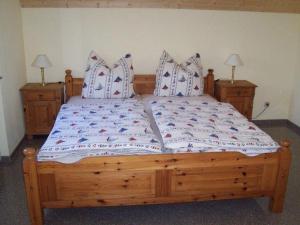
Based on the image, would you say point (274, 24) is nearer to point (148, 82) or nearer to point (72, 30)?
point (148, 82)

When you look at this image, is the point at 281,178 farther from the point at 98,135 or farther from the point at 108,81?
the point at 108,81

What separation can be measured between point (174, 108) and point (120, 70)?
887 mm

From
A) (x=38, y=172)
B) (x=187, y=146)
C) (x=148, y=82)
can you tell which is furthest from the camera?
(x=148, y=82)

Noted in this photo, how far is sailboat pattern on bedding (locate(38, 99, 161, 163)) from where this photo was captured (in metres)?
2.24

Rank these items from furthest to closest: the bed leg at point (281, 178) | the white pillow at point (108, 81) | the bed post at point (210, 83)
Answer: the bed post at point (210, 83)
the white pillow at point (108, 81)
the bed leg at point (281, 178)

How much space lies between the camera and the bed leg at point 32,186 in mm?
2142

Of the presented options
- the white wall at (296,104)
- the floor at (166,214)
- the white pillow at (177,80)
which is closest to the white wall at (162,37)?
the white wall at (296,104)

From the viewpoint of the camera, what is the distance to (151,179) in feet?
7.55

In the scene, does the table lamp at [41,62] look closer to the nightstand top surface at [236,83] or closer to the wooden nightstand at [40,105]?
the wooden nightstand at [40,105]

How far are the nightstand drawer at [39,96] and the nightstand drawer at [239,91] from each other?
216cm

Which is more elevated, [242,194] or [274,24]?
[274,24]

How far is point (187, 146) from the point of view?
234cm

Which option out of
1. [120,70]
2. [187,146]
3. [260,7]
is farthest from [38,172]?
[260,7]

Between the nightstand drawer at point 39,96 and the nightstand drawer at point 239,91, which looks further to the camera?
→ the nightstand drawer at point 239,91
